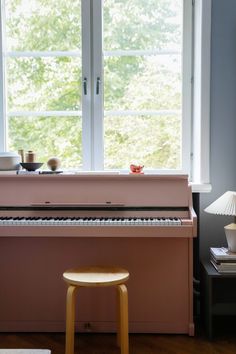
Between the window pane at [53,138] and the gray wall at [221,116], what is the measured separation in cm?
104

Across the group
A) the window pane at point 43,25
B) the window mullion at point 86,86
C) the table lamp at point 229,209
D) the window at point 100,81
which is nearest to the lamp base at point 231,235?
the table lamp at point 229,209

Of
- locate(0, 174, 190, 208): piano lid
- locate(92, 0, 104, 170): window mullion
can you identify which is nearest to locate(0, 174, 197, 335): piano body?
locate(0, 174, 190, 208): piano lid

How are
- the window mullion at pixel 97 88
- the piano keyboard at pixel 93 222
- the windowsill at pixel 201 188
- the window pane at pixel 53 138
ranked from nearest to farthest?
the piano keyboard at pixel 93 222 → the windowsill at pixel 201 188 → the window mullion at pixel 97 88 → the window pane at pixel 53 138

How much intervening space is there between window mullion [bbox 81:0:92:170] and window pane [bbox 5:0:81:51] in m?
0.06

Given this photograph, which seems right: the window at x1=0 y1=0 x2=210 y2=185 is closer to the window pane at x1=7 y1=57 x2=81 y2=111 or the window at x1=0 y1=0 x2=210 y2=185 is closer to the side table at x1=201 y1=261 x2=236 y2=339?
the window pane at x1=7 y1=57 x2=81 y2=111

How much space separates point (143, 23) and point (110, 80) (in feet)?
1.65

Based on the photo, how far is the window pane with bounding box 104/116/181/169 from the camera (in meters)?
3.08

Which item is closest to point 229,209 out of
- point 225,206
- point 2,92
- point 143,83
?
point 225,206

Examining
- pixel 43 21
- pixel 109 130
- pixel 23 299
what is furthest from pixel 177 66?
pixel 23 299

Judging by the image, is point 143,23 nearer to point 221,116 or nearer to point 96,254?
point 221,116

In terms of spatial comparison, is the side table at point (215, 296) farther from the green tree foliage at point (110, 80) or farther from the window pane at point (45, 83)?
the window pane at point (45, 83)

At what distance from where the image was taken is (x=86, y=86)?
9.96ft

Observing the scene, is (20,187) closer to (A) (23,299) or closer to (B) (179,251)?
(A) (23,299)

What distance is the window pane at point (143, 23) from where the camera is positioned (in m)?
3.01
